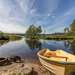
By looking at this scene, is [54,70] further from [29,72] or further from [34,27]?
[34,27]

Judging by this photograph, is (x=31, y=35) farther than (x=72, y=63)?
Yes

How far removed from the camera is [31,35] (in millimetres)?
117438

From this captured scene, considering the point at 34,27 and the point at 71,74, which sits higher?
the point at 34,27

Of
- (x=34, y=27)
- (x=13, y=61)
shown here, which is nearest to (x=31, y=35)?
(x=34, y=27)

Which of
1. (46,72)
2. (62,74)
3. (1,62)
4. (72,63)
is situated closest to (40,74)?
(46,72)

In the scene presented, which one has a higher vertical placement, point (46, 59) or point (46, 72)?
point (46, 59)

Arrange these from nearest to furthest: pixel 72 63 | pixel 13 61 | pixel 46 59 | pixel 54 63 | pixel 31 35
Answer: pixel 72 63, pixel 54 63, pixel 46 59, pixel 13 61, pixel 31 35

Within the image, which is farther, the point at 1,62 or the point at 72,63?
the point at 1,62

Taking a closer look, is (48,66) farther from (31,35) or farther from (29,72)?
(31,35)

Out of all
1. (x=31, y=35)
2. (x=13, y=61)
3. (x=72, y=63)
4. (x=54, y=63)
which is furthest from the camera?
(x=31, y=35)

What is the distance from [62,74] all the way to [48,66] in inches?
99.2

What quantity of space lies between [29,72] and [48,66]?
2930mm

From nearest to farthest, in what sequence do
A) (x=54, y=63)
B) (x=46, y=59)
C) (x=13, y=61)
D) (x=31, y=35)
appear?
(x=54, y=63) < (x=46, y=59) < (x=13, y=61) < (x=31, y=35)

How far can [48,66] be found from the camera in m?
15.2
